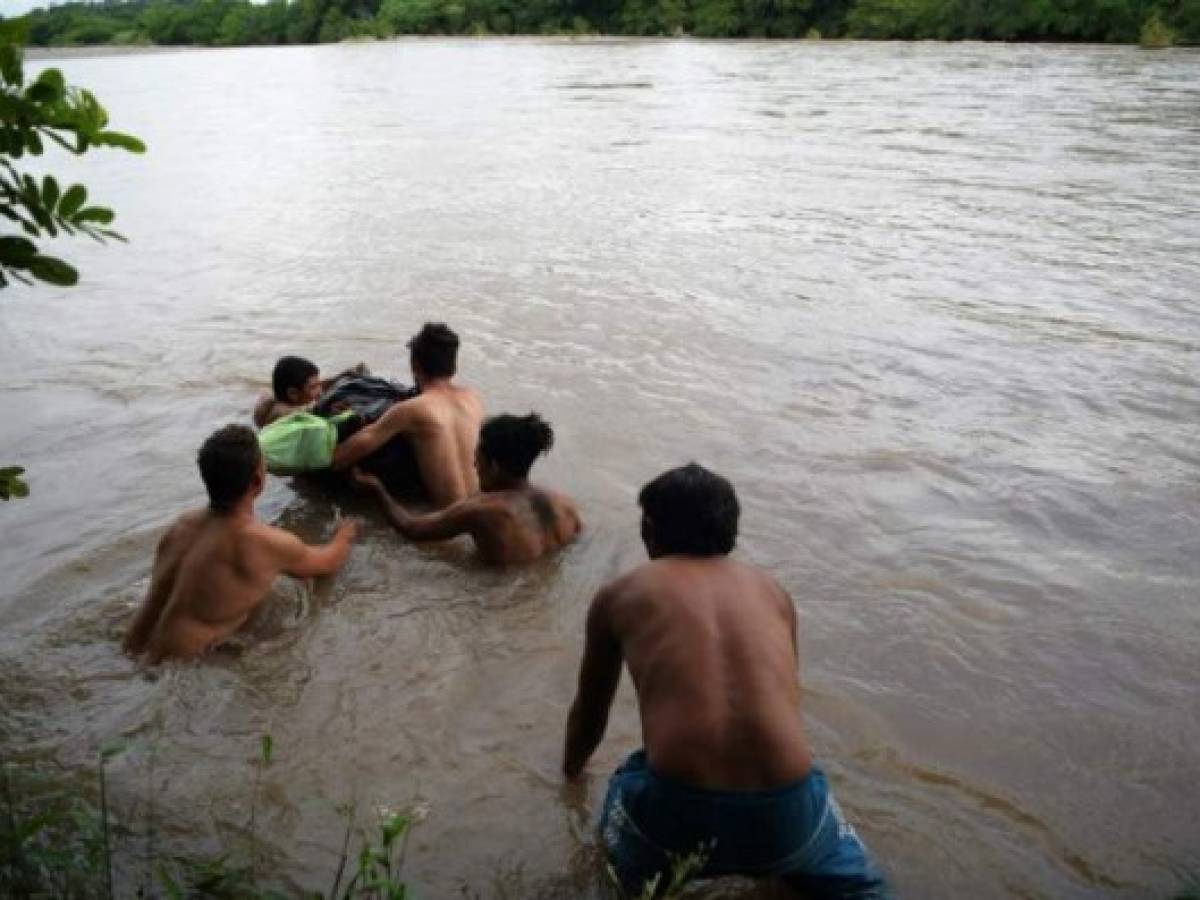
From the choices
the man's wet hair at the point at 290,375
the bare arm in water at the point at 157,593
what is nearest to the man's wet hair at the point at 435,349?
the man's wet hair at the point at 290,375

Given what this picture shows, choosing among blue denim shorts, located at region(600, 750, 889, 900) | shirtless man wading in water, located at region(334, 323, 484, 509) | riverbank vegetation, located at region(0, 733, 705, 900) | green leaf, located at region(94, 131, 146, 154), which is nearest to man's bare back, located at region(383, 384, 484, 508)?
shirtless man wading in water, located at region(334, 323, 484, 509)

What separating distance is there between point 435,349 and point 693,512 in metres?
2.63

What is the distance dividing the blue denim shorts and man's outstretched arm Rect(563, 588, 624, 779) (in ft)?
0.93

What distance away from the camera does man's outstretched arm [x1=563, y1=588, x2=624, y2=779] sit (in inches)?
111

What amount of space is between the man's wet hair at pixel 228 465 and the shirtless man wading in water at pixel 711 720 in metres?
1.69

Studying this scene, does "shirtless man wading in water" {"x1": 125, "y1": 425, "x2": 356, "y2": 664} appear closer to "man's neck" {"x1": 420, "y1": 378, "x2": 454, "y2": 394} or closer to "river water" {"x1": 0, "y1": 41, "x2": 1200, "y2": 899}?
"river water" {"x1": 0, "y1": 41, "x2": 1200, "y2": 899}

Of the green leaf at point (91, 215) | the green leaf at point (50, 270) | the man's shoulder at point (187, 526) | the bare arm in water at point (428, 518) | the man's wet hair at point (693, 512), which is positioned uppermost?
the green leaf at point (91, 215)

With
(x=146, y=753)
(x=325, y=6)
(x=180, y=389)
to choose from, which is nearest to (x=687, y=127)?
(x=180, y=389)

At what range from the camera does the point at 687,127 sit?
2002 centimetres

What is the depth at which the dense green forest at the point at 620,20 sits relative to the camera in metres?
39.2

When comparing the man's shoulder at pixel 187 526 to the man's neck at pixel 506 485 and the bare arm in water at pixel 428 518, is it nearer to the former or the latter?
the bare arm in water at pixel 428 518

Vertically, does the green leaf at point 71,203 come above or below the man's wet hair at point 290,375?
above

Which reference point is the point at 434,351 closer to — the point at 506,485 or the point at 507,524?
the point at 506,485

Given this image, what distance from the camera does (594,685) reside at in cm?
294
